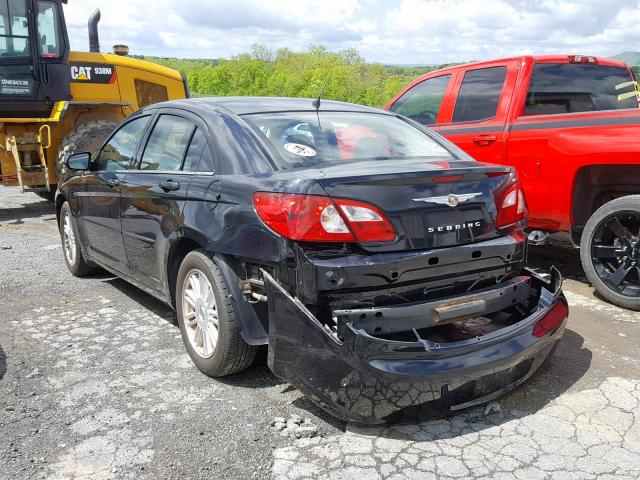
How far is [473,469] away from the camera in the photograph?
8.60ft

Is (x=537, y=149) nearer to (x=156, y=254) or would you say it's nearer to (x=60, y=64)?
(x=156, y=254)

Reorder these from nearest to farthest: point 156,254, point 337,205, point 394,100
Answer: point 337,205 < point 156,254 < point 394,100

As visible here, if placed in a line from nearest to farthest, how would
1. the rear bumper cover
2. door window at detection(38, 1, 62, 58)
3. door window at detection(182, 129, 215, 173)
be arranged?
the rear bumper cover → door window at detection(182, 129, 215, 173) → door window at detection(38, 1, 62, 58)

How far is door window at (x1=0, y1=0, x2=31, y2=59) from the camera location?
8.51 metres

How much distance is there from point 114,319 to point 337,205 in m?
2.58

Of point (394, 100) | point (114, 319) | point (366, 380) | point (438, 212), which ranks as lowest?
point (114, 319)

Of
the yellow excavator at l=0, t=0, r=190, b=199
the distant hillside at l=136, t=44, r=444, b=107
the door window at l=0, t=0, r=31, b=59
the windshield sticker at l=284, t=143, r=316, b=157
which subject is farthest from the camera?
the distant hillside at l=136, t=44, r=444, b=107

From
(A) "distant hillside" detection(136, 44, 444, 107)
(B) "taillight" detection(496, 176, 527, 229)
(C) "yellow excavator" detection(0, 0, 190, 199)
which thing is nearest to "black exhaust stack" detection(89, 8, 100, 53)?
(C) "yellow excavator" detection(0, 0, 190, 199)

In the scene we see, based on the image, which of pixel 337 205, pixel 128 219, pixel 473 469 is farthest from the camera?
pixel 128 219

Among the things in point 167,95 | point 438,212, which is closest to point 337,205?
point 438,212

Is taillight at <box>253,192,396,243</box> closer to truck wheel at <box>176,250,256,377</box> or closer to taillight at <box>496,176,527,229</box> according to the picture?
truck wheel at <box>176,250,256,377</box>

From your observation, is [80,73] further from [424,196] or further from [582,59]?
[424,196]

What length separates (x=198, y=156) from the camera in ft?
12.1

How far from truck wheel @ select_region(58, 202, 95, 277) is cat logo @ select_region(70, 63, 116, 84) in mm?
4311
